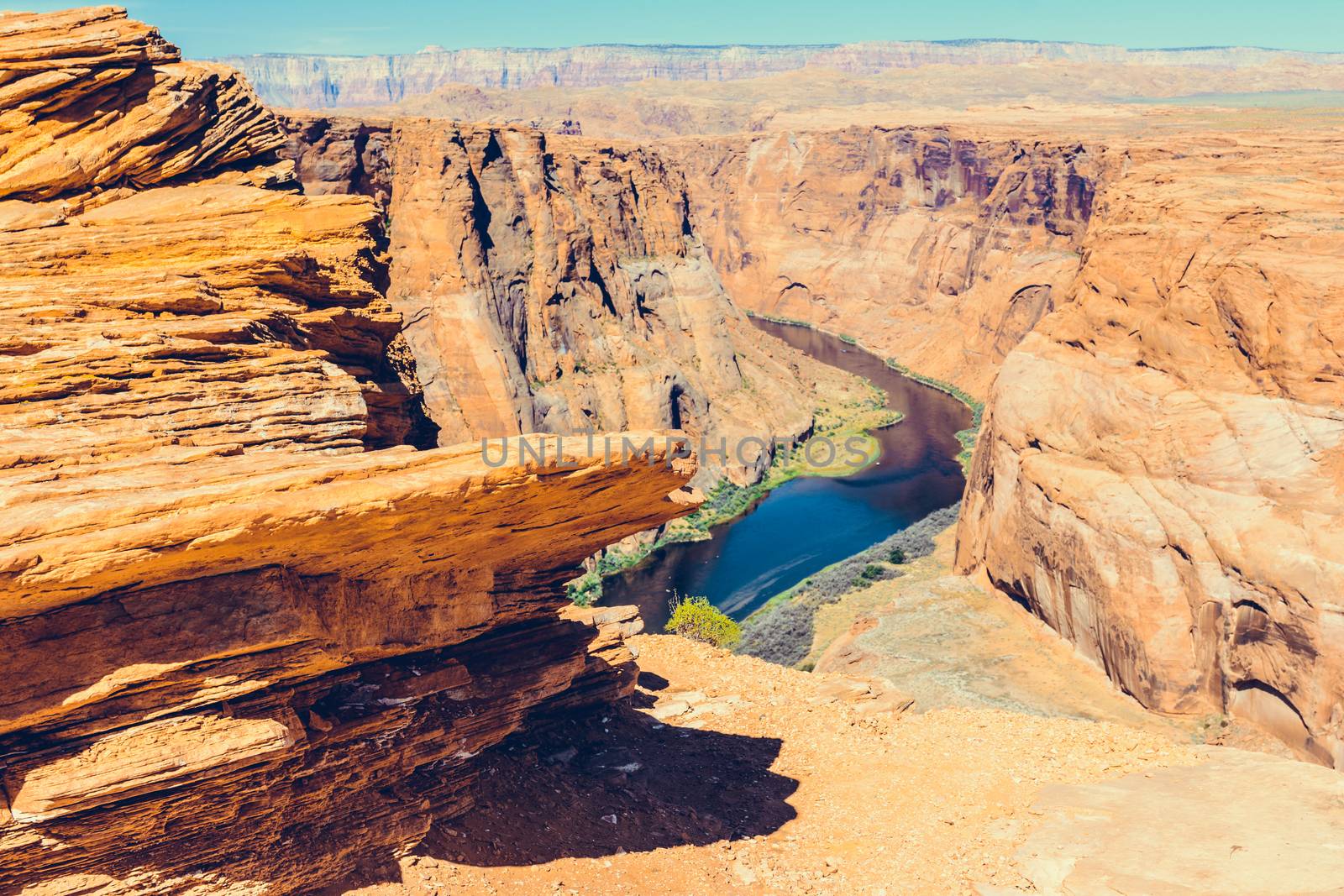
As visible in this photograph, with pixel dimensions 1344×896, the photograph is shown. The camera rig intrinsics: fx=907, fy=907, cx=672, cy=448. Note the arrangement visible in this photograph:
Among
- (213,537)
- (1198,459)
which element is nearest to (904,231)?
(1198,459)

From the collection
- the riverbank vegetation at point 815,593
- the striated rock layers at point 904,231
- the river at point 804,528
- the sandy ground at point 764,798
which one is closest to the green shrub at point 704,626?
the riverbank vegetation at point 815,593

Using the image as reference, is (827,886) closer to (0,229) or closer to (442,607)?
(442,607)

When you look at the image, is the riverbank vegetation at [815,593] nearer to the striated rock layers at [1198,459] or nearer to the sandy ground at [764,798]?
the striated rock layers at [1198,459]

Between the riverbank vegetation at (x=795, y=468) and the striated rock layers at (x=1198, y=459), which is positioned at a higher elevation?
the striated rock layers at (x=1198, y=459)

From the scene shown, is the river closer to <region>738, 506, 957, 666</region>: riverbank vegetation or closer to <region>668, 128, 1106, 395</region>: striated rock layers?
<region>738, 506, 957, 666</region>: riverbank vegetation

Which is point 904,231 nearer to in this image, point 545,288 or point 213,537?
point 545,288

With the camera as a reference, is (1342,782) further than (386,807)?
Yes

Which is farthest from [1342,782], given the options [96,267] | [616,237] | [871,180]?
[871,180]
